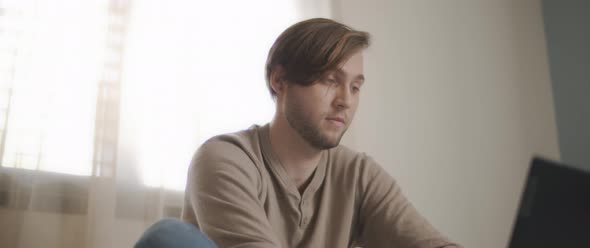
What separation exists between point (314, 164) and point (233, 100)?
50 cm

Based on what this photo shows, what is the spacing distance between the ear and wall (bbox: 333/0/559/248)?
1.92ft

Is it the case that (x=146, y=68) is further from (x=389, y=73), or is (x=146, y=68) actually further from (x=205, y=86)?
(x=389, y=73)

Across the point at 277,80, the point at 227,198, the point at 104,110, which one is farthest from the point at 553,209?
the point at 104,110

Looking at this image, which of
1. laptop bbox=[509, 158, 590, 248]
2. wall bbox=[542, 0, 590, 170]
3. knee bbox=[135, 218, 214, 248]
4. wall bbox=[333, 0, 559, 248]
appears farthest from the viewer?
wall bbox=[542, 0, 590, 170]

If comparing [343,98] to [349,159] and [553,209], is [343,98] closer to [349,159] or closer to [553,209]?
[349,159]

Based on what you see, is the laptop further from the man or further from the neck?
the neck

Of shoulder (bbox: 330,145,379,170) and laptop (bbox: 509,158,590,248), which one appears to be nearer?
laptop (bbox: 509,158,590,248)

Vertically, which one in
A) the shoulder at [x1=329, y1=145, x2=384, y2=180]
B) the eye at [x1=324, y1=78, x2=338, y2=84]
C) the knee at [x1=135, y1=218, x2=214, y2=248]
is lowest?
the shoulder at [x1=329, y1=145, x2=384, y2=180]

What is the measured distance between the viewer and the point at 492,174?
2.33 metres

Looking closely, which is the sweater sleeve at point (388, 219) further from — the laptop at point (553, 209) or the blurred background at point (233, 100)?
the laptop at point (553, 209)

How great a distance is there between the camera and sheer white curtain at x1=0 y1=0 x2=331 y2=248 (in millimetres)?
1372

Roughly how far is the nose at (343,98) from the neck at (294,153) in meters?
0.12

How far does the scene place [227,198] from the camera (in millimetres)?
1073

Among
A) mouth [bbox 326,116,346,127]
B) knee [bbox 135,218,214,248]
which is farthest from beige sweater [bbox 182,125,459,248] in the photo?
knee [bbox 135,218,214,248]
